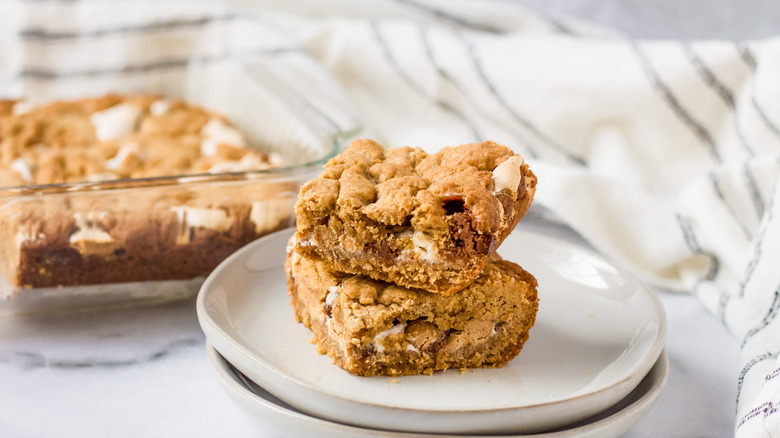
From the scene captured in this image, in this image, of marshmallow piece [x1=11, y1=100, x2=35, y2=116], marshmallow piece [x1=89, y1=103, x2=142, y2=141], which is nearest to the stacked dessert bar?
marshmallow piece [x1=89, y1=103, x2=142, y2=141]

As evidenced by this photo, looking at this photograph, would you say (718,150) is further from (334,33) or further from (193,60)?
(193,60)

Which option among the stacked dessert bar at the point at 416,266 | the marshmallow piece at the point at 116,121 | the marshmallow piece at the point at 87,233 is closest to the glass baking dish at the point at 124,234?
the marshmallow piece at the point at 87,233

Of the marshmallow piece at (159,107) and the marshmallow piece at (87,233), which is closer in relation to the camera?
the marshmallow piece at (87,233)

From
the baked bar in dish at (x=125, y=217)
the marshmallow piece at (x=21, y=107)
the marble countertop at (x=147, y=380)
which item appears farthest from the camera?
the marshmallow piece at (x=21, y=107)

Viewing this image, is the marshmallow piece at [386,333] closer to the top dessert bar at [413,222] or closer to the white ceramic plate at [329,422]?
the top dessert bar at [413,222]

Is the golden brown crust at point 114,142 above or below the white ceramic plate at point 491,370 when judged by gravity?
below

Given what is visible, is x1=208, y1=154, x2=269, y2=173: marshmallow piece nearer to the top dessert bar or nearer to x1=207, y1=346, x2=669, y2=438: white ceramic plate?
the top dessert bar
